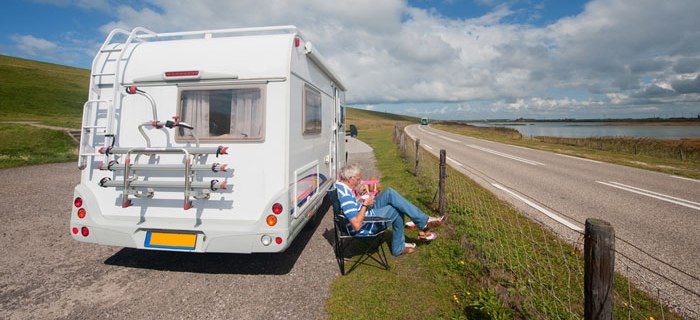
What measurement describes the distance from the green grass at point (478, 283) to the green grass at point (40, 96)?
28930 mm

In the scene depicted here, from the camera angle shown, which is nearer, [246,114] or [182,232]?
[182,232]

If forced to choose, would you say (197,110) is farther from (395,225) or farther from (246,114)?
(395,225)

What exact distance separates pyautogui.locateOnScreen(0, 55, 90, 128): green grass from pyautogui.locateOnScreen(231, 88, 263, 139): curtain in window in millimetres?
27492

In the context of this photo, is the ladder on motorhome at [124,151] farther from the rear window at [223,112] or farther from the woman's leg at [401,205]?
the woman's leg at [401,205]

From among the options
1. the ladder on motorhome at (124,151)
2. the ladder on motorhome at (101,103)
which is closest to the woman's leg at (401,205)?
the ladder on motorhome at (124,151)

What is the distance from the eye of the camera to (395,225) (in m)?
4.62

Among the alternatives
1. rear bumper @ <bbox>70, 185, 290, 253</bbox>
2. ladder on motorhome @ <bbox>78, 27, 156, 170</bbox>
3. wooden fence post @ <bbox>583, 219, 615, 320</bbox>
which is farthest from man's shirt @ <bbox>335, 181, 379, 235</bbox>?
ladder on motorhome @ <bbox>78, 27, 156, 170</bbox>

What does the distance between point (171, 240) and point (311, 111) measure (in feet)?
8.35

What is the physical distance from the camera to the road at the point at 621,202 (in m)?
4.72

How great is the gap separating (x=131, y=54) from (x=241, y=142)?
6.32 ft

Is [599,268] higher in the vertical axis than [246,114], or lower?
lower

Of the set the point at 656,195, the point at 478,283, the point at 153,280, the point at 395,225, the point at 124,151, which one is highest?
the point at 124,151

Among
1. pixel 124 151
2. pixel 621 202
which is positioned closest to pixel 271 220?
pixel 124 151

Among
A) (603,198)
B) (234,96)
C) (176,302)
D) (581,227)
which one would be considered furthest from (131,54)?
(603,198)
